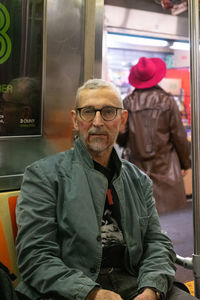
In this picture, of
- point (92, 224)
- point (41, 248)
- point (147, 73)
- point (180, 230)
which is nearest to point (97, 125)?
point (92, 224)

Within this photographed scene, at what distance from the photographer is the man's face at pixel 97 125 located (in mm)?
1708

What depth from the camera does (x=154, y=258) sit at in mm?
1707

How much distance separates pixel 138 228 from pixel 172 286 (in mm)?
318

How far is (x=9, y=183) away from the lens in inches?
73.1

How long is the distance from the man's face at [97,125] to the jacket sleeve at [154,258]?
35cm

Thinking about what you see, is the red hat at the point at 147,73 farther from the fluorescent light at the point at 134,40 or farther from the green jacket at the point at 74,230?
the green jacket at the point at 74,230

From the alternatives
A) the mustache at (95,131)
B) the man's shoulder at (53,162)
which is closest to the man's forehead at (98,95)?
the mustache at (95,131)

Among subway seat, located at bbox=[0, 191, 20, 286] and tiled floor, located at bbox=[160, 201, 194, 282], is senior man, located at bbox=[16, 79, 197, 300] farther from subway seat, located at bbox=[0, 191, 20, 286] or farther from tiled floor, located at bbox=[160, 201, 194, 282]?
tiled floor, located at bbox=[160, 201, 194, 282]

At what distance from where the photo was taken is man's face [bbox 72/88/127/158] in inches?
67.2

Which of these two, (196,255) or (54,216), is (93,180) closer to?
(54,216)

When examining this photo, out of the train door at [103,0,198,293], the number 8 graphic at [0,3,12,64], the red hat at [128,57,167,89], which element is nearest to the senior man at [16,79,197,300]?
the number 8 graphic at [0,3,12,64]

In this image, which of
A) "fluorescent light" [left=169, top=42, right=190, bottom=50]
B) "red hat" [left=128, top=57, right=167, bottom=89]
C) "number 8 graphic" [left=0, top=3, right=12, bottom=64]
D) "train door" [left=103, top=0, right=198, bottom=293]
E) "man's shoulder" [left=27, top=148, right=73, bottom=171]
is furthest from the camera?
"fluorescent light" [left=169, top=42, right=190, bottom=50]

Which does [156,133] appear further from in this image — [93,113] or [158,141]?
[93,113]

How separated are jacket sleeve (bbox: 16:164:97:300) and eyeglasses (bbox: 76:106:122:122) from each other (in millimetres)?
329
